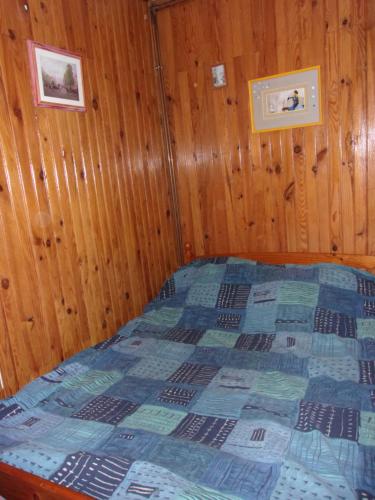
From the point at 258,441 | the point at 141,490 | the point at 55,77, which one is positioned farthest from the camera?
the point at 55,77

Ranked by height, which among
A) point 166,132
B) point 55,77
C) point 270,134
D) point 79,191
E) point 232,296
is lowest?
point 232,296

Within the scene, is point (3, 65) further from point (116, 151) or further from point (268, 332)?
point (268, 332)

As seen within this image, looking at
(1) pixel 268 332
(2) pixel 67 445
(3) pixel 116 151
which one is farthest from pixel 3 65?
(1) pixel 268 332

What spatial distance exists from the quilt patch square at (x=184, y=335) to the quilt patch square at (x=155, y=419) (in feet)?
1.85

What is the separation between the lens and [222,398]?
152 cm

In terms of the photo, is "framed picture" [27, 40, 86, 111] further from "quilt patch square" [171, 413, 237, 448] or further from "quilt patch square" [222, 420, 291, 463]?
"quilt patch square" [222, 420, 291, 463]

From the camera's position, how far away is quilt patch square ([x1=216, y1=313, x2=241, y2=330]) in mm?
2123

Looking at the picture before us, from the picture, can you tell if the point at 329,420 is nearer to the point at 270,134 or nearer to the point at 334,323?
the point at 334,323

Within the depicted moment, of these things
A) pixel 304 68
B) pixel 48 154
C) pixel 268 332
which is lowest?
pixel 268 332

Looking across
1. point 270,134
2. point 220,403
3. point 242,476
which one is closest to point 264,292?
point 220,403

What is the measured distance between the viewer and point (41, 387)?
162cm

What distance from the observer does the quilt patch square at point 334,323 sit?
189 cm

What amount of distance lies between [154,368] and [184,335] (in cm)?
33

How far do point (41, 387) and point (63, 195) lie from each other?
885mm
